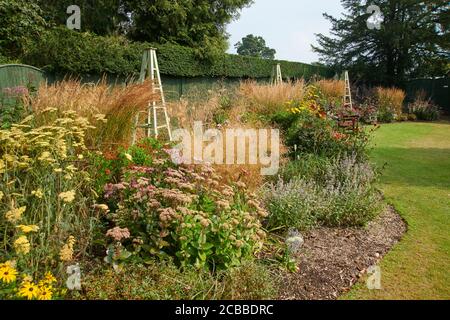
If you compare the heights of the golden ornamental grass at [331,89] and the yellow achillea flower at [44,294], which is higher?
the golden ornamental grass at [331,89]

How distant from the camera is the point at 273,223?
309 cm

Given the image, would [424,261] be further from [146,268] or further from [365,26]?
[365,26]

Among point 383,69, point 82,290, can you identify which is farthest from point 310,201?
point 383,69

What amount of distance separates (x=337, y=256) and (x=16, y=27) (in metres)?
8.66

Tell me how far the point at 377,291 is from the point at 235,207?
111 cm

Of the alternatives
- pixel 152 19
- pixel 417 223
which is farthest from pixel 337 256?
pixel 152 19

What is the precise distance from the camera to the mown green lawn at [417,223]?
240 cm

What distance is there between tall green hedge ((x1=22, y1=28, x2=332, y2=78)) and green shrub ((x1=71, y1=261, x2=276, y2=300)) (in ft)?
20.1

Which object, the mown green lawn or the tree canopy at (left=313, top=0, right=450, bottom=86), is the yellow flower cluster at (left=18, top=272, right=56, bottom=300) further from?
the tree canopy at (left=313, top=0, right=450, bottom=86)

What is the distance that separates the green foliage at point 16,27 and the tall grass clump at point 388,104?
11179mm

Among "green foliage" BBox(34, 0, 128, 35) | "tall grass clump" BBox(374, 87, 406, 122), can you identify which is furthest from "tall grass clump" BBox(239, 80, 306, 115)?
"tall grass clump" BBox(374, 87, 406, 122)

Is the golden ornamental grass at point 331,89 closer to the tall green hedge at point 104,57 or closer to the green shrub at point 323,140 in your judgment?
the tall green hedge at point 104,57

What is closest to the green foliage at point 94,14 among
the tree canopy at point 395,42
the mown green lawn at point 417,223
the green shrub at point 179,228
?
the mown green lawn at point 417,223
